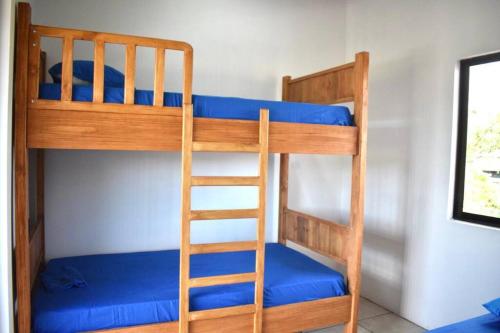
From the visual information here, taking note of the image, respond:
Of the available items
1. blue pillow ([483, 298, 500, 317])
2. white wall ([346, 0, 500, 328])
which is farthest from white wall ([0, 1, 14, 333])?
white wall ([346, 0, 500, 328])

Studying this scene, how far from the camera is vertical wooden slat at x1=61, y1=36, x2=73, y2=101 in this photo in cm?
190

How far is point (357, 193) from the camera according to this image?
2.57m

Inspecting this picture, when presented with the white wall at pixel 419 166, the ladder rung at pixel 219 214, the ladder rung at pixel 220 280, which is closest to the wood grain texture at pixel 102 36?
the ladder rung at pixel 219 214

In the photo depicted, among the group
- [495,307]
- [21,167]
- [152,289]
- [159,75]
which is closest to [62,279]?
[152,289]

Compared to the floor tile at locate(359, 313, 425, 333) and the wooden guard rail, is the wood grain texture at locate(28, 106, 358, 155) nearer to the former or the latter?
the wooden guard rail

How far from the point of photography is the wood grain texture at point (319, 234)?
8.82ft

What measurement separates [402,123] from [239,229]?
1.81 meters

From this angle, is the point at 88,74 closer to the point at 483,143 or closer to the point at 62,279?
the point at 62,279

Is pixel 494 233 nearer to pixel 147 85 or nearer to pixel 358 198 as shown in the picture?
pixel 358 198

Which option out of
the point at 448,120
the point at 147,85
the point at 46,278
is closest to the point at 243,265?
the point at 46,278

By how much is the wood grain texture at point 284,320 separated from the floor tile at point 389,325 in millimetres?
645

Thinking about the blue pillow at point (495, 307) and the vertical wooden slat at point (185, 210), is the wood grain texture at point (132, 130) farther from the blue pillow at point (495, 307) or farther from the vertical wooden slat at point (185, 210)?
the blue pillow at point (495, 307)

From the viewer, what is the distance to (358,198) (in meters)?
2.57

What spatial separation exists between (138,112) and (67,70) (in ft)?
1.34
